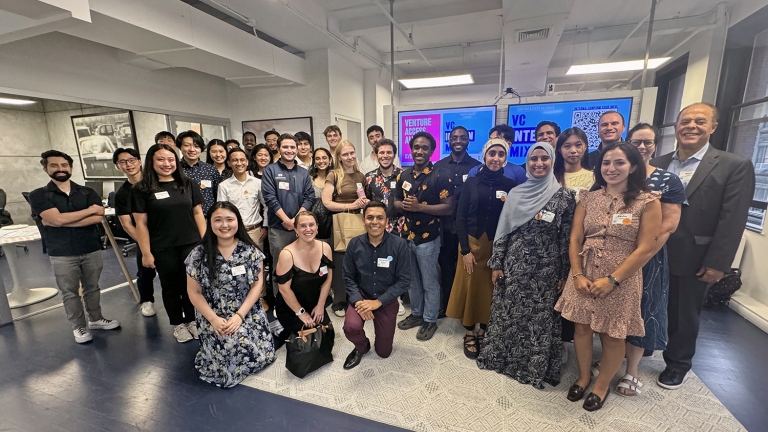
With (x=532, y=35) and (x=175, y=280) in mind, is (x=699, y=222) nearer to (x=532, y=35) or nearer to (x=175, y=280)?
(x=532, y=35)

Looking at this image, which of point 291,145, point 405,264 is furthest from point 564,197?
point 291,145

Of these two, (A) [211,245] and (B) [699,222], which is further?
(A) [211,245]

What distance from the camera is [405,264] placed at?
7.82ft

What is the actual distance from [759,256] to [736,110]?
203cm

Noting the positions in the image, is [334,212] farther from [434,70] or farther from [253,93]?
[434,70]

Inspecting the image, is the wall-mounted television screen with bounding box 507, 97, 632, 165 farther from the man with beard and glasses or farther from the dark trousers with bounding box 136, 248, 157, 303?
the man with beard and glasses

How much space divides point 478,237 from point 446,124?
2.40 m

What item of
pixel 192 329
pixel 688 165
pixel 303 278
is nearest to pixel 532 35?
pixel 688 165

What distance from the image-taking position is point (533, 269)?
2.04 meters

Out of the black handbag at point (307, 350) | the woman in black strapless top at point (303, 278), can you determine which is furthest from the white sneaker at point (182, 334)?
the black handbag at point (307, 350)

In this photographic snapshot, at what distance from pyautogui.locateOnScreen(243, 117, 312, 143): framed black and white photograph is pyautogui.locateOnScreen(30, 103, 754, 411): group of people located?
299cm

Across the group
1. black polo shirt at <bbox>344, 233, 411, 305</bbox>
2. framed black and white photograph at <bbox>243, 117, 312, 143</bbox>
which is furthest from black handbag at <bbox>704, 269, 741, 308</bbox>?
framed black and white photograph at <bbox>243, 117, 312, 143</bbox>

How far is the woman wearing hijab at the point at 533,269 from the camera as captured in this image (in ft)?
6.52

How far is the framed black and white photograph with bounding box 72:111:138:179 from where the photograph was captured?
5.64 m
